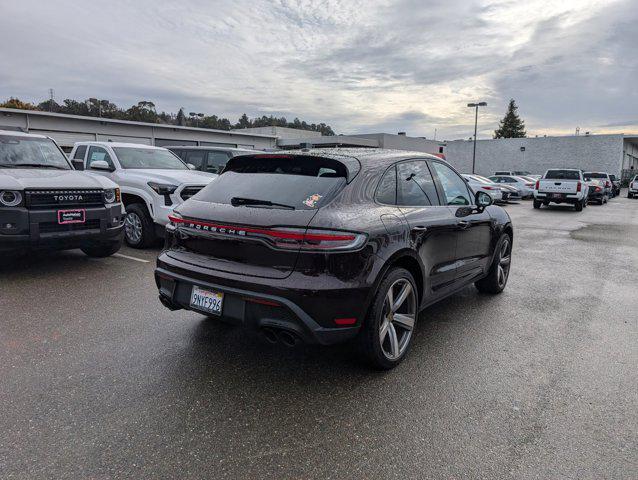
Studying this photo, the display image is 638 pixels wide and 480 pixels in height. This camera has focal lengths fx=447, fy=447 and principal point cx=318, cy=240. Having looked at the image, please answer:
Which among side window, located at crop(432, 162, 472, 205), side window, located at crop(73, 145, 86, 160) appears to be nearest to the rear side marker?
side window, located at crop(432, 162, 472, 205)

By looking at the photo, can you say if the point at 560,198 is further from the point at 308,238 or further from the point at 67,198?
the point at 308,238

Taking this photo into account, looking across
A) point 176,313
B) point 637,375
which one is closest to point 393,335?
point 637,375

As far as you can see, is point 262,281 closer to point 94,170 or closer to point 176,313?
point 176,313

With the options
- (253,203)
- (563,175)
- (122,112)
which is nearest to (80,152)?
(253,203)

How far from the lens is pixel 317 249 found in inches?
115

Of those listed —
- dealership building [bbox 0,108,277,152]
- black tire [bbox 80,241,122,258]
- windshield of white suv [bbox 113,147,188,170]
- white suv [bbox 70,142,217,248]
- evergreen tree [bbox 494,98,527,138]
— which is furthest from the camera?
evergreen tree [bbox 494,98,527,138]

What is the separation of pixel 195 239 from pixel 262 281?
0.79 meters

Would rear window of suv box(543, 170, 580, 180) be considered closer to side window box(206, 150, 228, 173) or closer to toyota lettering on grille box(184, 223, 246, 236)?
side window box(206, 150, 228, 173)

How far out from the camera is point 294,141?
43812mm

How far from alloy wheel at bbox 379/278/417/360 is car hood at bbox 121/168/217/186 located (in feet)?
16.8

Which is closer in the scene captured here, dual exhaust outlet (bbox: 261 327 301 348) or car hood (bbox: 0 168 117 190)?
dual exhaust outlet (bbox: 261 327 301 348)

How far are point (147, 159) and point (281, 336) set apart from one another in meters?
7.06

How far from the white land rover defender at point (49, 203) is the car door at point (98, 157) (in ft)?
4.39

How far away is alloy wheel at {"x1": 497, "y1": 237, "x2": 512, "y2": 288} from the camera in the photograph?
5598 mm
